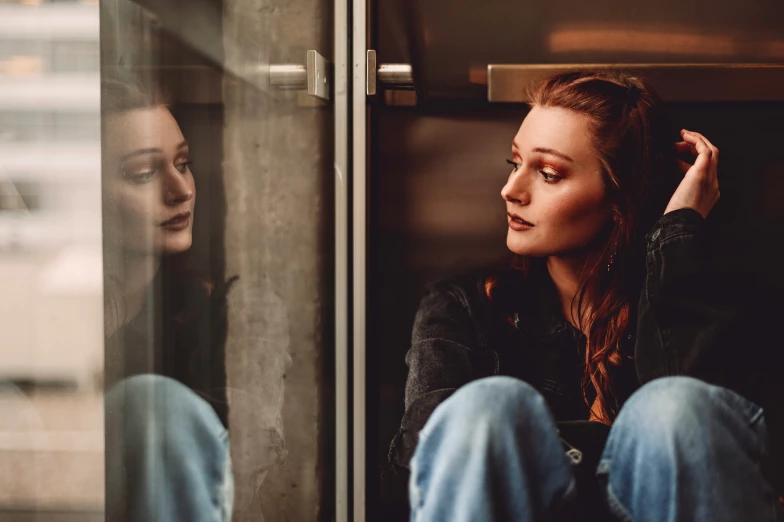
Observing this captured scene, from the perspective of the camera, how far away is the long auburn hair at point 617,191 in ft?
3.36

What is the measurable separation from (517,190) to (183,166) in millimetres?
514

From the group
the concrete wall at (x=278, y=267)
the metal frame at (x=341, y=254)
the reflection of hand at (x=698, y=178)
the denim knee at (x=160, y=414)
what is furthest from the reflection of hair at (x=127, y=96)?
the reflection of hand at (x=698, y=178)

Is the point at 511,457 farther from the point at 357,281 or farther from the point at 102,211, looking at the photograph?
the point at 102,211

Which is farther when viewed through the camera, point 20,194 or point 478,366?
point 478,366

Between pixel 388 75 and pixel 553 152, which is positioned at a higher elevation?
pixel 388 75

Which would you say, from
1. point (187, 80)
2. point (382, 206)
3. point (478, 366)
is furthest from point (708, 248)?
point (187, 80)

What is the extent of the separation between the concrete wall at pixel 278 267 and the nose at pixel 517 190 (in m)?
0.29

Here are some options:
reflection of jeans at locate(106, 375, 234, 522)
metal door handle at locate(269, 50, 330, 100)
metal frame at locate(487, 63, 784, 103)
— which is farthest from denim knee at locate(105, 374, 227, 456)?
metal frame at locate(487, 63, 784, 103)

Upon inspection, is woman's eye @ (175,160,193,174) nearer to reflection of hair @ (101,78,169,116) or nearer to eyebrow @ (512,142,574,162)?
reflection of hair @ (101,78,169,116)

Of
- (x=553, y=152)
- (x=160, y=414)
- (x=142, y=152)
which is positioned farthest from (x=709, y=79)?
(x=160, y=414)

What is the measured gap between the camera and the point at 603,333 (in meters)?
1.05

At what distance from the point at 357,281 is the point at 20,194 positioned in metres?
0.49

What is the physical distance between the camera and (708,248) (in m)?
1.00

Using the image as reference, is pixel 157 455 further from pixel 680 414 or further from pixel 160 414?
pixel 680 414
